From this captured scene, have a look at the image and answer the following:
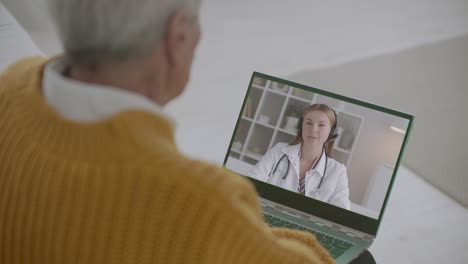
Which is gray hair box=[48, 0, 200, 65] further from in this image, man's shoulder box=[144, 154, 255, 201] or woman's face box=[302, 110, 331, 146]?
woman's face box=[302, 110, 331, 146]

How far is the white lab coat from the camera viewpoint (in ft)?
3.88

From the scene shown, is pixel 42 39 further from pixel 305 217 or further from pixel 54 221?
pixel 54 221

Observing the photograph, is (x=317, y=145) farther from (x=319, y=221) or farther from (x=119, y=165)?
(x=119, y=165)

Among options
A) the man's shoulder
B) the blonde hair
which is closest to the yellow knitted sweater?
the man's shoulder

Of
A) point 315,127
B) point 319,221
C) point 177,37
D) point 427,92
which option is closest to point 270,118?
point 315,127

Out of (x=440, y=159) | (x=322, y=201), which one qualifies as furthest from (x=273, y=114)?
(x=440, y=159)

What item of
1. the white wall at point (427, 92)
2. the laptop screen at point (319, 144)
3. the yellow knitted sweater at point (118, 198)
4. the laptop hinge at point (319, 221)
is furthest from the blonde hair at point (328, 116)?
the white wall at point (427, 92)

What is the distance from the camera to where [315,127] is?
1245mm

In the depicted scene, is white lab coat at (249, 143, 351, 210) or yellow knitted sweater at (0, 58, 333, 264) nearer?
yellow knitted sweater at (0, 58, 333, 264)

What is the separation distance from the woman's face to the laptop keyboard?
0.61 feet

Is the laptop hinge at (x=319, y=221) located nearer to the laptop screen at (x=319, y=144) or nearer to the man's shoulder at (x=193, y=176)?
the laptop screen at (x=319, y=144)

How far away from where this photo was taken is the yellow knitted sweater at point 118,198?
64 centimetres

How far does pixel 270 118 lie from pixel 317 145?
117 millimetres

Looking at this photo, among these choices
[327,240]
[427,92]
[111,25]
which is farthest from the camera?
[427,92]
